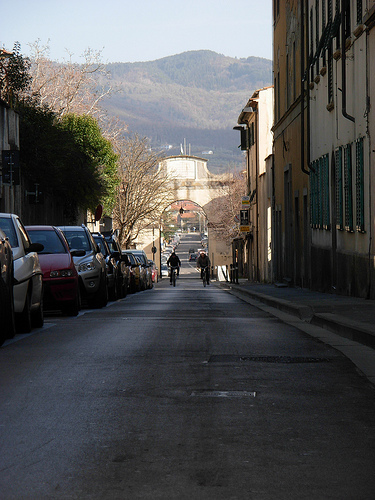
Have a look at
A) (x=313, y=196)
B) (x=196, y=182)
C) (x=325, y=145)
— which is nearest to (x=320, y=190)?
(x=325, y=145)

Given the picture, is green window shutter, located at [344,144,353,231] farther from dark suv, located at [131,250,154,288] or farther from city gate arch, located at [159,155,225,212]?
city gate arch, located at [159,155,225,212]

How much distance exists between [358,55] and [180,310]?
6.29 m

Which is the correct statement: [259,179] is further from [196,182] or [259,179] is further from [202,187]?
A: [196,182]

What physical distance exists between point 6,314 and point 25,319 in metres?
1.37

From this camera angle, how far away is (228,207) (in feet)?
285

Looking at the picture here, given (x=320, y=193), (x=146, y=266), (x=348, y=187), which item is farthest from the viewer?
(x=146, y=266)

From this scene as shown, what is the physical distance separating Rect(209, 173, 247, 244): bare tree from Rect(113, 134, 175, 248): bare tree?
1988 cm

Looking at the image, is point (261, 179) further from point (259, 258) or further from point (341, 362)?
point (341, 362)

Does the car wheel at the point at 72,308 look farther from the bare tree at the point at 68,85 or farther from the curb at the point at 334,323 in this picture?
the bare tree at the point at 68,85

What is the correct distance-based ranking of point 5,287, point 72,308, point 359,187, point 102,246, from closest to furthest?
point 5,287
point 72,308
point 359,187
point 102,246

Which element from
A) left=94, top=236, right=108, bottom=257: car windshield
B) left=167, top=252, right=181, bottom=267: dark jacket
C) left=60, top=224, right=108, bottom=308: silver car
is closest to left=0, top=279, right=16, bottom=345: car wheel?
left=60, top=224, right=108, bottom=308: silver car

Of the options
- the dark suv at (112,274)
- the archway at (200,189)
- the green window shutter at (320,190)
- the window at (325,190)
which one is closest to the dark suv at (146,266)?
the dark suv at (112,274)

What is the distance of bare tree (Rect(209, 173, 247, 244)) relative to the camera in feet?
283

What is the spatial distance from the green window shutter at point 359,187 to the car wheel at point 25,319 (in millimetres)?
8253
